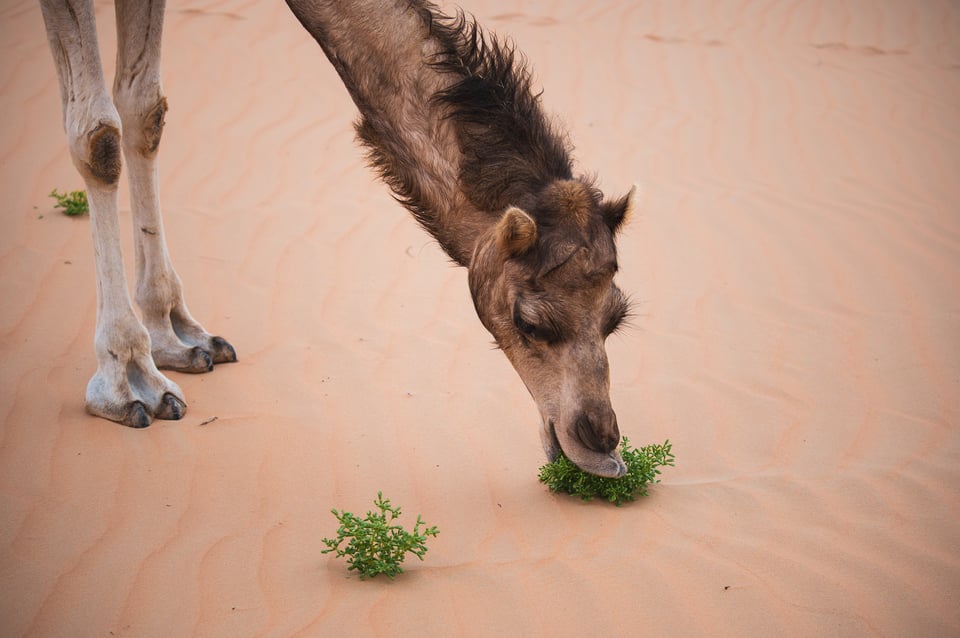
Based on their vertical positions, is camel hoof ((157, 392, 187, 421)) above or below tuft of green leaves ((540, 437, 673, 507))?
below

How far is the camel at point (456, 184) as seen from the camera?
3.54 meters

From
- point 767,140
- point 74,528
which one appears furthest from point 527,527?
point 767,140

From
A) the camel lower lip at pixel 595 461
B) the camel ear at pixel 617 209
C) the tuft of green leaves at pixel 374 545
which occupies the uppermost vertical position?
the camel ear at pixel 617 209

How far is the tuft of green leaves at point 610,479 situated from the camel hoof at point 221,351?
2132 millimetres

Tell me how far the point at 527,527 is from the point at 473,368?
192cm

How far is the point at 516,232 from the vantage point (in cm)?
349

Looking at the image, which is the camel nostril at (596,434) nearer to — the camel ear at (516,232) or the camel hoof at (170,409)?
the camel ear at (516,232)

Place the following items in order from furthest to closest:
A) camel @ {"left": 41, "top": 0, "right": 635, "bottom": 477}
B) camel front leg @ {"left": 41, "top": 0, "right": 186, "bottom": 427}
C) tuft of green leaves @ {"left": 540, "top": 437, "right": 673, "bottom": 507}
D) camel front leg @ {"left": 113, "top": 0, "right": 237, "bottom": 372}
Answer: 1. camel front leg @ {"left": 113, "top": 0, "right": 237, "bottom": 372}
2. camel front leg @ {"left": 41, "top": 0, "right": 186, "bottom": 427}
3. tuft of green leaves @ {"left": 540, "top": 437, "right": 673, "bottom": 507}
4. camel @ {"left": 41, "top": 0, "right": 635, "bottom": 477}

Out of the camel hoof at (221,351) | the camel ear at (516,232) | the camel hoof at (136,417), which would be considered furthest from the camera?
the camel hoof at (221,351)

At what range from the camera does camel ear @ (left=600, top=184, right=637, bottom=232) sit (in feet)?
12.2

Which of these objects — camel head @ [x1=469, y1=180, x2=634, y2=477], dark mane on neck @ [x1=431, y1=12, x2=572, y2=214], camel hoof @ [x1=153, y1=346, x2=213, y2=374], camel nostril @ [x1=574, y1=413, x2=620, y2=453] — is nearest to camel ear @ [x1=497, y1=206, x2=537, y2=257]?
camel head @ [x1=469, y1=180, x2=634, y2=477]

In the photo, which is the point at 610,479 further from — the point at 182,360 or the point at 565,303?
the point at 182,360

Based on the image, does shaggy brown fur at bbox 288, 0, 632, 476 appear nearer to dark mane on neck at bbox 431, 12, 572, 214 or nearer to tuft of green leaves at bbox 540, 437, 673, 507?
dark mane on neck at bbox 431, 12, 572, 214

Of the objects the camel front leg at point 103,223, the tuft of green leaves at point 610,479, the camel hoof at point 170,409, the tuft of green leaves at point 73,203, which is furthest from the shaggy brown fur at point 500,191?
the tuft of green leaves at point 73,203
